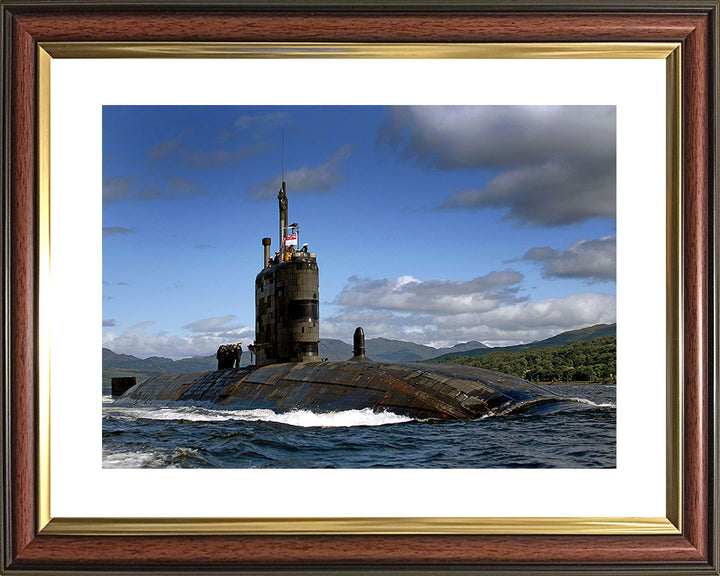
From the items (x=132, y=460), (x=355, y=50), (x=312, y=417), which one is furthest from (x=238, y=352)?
(x=355, y=50)

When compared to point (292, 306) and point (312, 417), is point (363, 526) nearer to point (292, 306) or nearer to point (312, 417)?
point (312, 417)

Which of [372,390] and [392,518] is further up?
[392,518]

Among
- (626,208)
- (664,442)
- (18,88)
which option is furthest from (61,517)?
(626,208)

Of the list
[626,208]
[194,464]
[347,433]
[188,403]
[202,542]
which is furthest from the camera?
[188,403]

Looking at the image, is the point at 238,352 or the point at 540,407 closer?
the point at 540,407

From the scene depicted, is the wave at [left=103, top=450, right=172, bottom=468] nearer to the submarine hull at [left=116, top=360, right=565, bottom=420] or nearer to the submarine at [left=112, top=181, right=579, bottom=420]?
Answer: the submarine hull at [left=116, top=360, right=565, bottom=420]

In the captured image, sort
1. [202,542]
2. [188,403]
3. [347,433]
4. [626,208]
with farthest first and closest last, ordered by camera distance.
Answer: [188,403], [347,433], [626,208], [202,542]

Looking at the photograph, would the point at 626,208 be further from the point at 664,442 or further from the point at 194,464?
the point at 194,464
